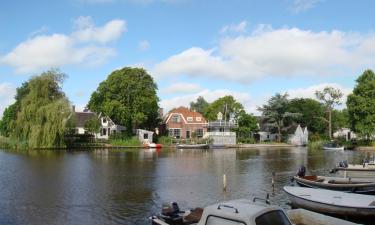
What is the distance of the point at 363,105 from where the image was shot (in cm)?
7669

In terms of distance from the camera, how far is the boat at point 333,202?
18.1 m

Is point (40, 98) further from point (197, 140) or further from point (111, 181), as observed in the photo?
point (111, 181)

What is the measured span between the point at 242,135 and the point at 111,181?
69.7 meters

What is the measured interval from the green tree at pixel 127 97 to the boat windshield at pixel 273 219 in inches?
2842

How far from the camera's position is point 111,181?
32.4 meters

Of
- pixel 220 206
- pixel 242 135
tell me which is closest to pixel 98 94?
pixel 242 135

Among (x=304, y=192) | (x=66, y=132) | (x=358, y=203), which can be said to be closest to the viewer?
(x=358, y=203)

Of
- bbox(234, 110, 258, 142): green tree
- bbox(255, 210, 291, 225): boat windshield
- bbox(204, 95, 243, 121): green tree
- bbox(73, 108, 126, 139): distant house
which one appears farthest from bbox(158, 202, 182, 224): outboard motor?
bbox(204, 95, 243, 121): green tree

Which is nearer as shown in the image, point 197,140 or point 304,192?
point 304,192

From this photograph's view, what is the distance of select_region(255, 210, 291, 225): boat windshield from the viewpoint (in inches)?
378

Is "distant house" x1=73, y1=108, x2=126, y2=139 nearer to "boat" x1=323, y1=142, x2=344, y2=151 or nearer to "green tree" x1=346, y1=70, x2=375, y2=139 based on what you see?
"boat" x1=323, y1=142, x2=344, y2=151

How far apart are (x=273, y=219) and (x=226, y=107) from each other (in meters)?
93.0

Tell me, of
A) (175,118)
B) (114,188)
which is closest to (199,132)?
(175,118)

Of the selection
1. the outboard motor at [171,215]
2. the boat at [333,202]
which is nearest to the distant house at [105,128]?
the boat at [333,202]
